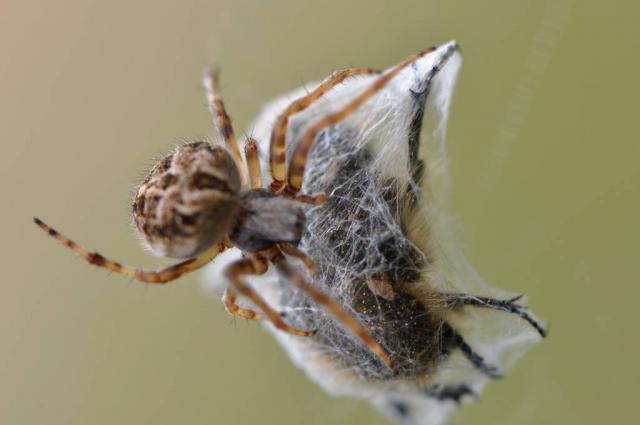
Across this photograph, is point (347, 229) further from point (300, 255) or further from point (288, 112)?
point (288, 112)

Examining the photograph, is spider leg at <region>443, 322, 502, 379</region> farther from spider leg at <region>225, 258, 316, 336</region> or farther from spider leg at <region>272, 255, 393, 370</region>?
spider leg at <region>225, 258, 316, 336</region>

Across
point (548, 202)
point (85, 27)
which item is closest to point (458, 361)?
point (548, 202)

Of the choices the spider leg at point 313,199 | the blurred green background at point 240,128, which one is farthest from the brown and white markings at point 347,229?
the blurred green background at point 240,128

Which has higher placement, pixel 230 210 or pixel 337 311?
pixel 230 210

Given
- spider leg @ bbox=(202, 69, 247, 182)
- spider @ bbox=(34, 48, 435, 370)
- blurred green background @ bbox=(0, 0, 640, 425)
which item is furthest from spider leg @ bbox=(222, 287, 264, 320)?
blurred green background @ bbox=(0, 0, 640, 425)

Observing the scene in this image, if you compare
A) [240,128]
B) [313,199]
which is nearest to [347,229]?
[313,199]

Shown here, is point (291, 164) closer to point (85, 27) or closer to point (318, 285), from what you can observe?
point (318, 285)

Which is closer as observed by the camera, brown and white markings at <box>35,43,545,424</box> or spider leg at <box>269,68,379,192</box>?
brown and white markings at <box>35,43,545,424</box>
